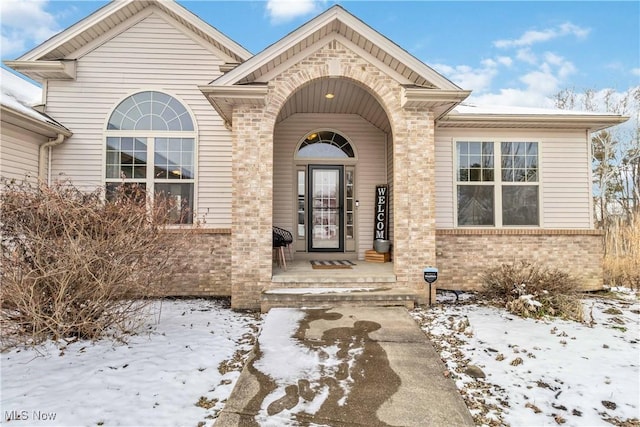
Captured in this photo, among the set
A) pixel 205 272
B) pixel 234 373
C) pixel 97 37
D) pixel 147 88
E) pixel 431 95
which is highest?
pixel 97 37

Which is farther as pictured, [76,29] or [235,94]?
[76,29]

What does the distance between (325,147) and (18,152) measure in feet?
19.3

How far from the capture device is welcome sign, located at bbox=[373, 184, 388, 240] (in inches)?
301

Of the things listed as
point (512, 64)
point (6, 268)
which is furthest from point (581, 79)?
point (6, 268)

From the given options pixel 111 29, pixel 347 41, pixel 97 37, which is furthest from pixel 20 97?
pixel 347 41

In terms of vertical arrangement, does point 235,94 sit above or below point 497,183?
above

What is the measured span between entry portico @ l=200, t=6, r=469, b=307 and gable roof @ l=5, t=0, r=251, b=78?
192 cm

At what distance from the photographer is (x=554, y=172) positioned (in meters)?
6.98

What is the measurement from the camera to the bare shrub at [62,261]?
11.2ft

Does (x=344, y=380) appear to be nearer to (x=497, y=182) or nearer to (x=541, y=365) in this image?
(x=541, y=365)

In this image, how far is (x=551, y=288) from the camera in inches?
210

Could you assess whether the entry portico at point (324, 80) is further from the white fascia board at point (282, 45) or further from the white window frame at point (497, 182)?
the white window frame at point (497, 182)

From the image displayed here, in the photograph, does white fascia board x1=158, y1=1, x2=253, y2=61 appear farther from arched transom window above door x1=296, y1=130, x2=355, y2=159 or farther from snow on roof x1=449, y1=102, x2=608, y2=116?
snow on roof x1=449, y1=102, x2=608, y2=116

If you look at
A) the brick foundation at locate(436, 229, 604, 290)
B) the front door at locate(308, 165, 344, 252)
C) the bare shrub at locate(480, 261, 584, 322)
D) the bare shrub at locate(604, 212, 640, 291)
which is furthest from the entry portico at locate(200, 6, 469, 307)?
the bare shrub at locate(604, 212, 640, 291)
